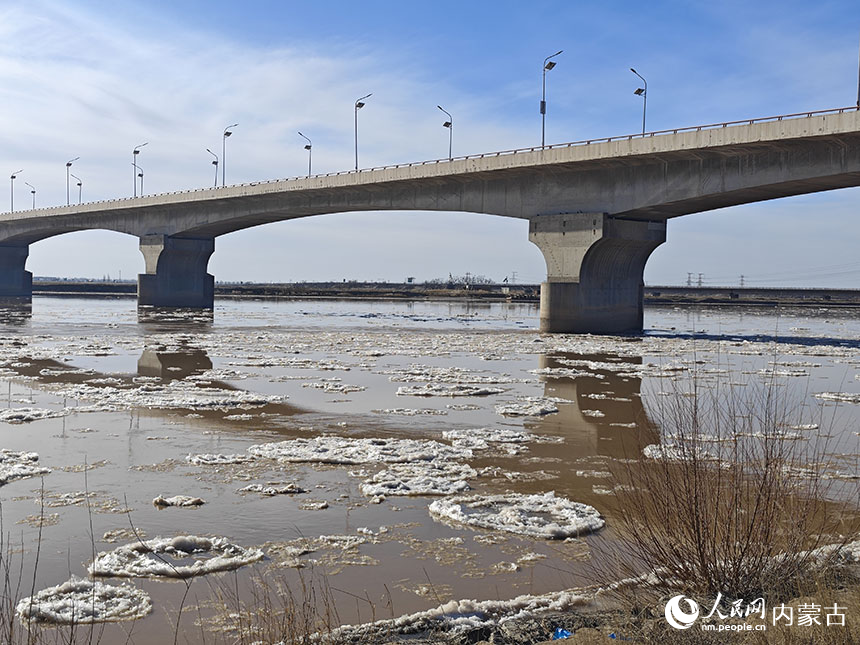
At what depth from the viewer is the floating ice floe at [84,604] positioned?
5570 millimetres

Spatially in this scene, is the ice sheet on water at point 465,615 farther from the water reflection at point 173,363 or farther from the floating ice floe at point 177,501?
the water reflection at point 173,363

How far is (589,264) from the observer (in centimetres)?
4031

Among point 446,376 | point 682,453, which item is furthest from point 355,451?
point 446,376

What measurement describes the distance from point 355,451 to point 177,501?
3.12m

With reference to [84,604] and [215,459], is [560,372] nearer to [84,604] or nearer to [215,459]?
[215,459]

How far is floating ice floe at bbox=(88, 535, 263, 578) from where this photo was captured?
6.45 metres

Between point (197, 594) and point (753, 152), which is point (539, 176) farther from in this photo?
point (197, 594)

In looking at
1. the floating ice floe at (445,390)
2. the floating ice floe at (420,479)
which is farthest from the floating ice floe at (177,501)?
the floating ice floe at (445,390)

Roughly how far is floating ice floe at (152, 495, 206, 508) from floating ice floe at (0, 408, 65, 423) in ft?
19.5

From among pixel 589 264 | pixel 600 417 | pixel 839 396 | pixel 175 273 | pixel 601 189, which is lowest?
pixel 600 417

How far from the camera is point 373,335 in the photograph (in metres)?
37.2

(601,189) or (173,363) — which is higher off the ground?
(601,189)

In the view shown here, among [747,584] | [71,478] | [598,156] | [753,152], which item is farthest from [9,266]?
[747,584]

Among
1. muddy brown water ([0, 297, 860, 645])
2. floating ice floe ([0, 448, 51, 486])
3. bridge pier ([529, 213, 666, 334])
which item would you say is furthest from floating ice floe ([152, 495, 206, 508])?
bridge pier ([529, 213, 666, 334])
